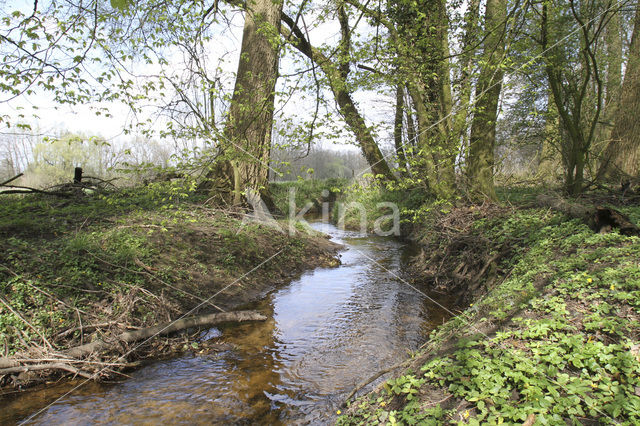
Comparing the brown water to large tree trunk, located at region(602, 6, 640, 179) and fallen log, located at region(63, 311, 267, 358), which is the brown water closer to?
fallen log, located at region(63, 311, 267, 358)

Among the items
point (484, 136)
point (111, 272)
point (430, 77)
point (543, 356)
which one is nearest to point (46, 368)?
point (111, 272)

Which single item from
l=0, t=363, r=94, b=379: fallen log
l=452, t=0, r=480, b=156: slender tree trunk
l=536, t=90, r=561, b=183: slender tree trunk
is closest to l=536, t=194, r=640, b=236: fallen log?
l=536, t=90, r=561, b=183: slender tree trunk

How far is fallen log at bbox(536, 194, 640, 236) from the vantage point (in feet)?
15.5

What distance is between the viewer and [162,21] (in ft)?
19.8

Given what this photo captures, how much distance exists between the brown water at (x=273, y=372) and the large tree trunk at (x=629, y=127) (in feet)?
19.0

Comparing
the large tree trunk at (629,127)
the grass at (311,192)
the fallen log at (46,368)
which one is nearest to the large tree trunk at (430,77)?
the large tree trunk at (629,127)

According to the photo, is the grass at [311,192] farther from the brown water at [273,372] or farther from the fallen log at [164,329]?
the fallen log at [164,329]

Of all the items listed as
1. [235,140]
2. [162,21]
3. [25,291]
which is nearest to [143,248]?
[25,291]

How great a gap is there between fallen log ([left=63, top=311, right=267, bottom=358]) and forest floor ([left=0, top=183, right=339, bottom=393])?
10 cm

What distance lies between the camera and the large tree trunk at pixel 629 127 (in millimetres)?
8258

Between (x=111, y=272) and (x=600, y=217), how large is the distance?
6856 millimetres

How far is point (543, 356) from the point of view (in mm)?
2676

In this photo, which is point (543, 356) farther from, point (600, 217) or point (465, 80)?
point (465, 80)

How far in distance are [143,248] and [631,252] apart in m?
6.49
